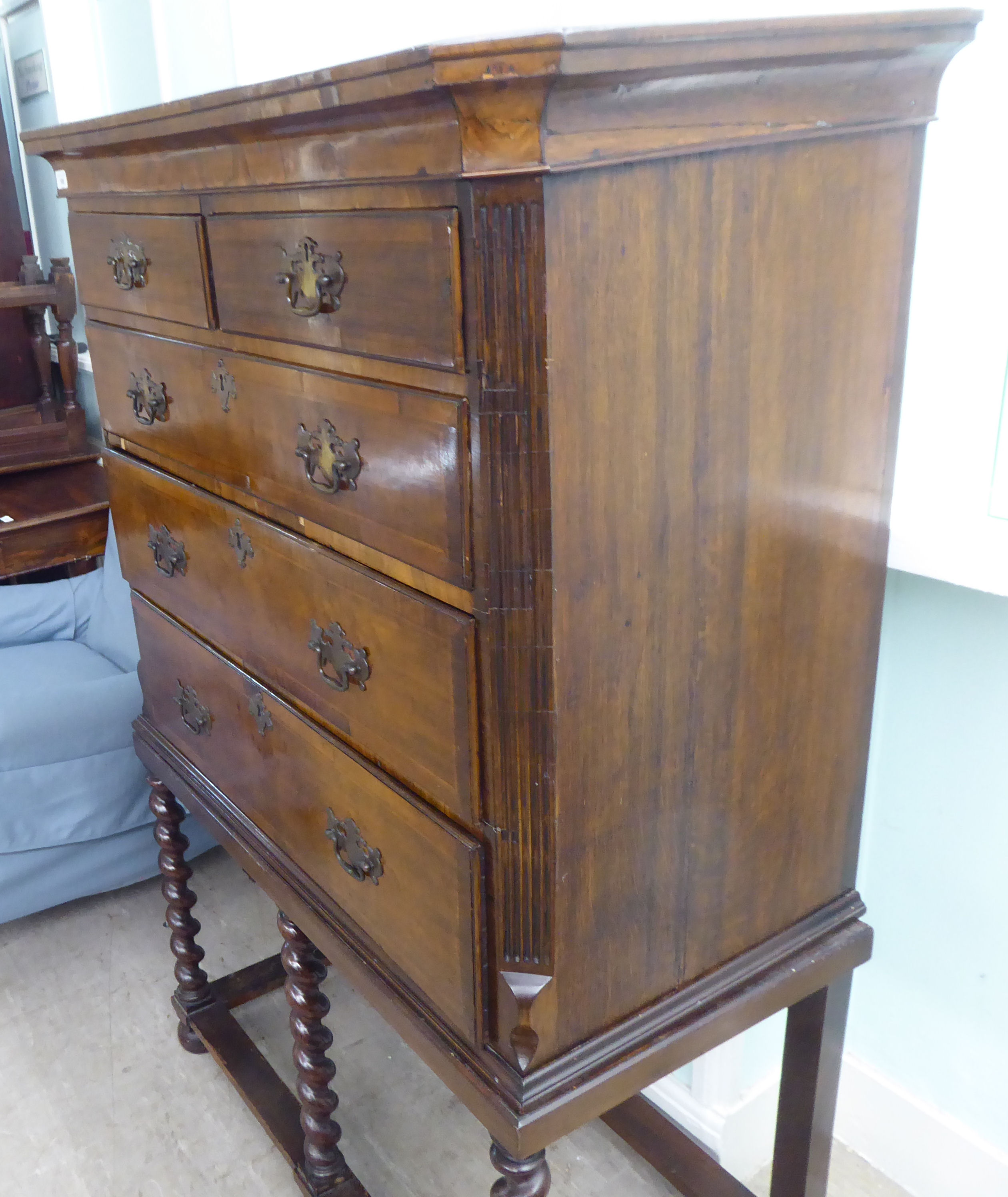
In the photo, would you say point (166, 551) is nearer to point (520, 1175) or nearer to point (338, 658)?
point (338, 658)

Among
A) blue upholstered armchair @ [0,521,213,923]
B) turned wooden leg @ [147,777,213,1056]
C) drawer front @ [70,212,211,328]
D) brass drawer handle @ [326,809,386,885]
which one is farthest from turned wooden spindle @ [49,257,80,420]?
brass drawer handle @ [326,809,386,885]

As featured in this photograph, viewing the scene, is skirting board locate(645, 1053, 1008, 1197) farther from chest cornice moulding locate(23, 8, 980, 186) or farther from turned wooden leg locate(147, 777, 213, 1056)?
chest cornice moulding locate(23, 8, 980, 186)

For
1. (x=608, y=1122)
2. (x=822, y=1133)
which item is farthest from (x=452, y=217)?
(x=608, y=1122)

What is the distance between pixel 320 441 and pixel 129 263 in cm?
48

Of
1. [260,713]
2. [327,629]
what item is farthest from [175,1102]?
[327,629]

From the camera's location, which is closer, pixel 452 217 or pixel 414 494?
pixel 452 217

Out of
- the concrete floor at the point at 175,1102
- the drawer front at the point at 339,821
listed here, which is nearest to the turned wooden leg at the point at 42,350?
the concrete floor at the point at 175,1102

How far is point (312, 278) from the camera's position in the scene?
0.90 metres

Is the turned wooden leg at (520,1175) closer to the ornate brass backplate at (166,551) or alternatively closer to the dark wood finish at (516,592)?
the dark wood finish at (516,592)

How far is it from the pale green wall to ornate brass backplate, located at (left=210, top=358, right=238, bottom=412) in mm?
779

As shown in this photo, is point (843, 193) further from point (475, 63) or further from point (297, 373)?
point (297, 373)

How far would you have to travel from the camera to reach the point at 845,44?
0.75 meters

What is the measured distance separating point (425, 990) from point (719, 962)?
11.6 inches

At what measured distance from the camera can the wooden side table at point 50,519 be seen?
263cm
